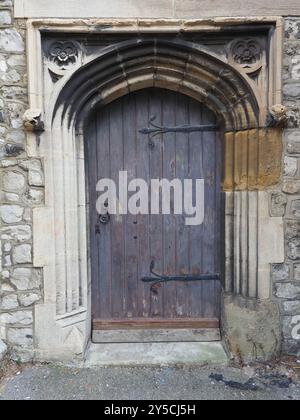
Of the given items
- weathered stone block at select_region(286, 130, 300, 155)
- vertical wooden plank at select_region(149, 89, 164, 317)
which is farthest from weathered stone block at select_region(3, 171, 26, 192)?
weathered stone block at select_region(286, 130, 300, 155)

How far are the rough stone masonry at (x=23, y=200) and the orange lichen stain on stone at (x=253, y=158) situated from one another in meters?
0.08

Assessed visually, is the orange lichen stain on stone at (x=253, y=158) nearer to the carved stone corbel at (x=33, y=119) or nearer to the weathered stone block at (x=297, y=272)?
the weathered stone block at (x=297, y=272)

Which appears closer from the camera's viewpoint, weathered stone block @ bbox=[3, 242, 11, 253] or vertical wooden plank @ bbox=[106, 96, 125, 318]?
weathered stone block @ bbox=[3, 242, 11, 253]

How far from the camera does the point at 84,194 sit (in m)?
2.39

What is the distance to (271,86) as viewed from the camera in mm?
2186

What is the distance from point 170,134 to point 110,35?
2.81 feet

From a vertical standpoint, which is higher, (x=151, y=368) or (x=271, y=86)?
(x=271, y=86)

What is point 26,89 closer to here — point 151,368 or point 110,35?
point 110,35

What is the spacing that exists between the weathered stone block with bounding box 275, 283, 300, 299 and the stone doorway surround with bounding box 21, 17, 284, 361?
Result: 0.23 feet

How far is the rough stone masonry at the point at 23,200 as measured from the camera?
7.13 ft

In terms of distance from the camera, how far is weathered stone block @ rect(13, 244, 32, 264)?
7.39 ft

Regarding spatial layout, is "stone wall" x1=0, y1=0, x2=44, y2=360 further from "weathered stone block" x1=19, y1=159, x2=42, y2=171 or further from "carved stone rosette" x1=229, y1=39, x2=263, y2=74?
"carved stone rosette" x1=229, y1=39, x2=263, y2=74

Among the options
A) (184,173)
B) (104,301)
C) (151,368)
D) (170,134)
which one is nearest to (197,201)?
(184,173)

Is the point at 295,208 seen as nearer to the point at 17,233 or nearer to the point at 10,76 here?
the point at 17,233
